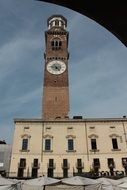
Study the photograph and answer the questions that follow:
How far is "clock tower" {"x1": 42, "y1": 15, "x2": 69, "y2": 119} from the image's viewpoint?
43.3 meters

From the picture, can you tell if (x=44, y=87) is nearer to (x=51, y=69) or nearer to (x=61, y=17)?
(x=51, y=69)

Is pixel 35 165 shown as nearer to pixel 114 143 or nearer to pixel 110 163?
pixel 110 163

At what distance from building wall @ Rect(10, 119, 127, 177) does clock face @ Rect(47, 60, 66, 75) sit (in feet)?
45.9

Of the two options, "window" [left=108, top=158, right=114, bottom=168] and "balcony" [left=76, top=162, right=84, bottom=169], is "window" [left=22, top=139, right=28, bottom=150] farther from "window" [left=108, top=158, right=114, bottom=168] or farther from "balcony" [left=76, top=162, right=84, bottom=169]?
"window" [left=108, top=158, right=114, bottom=168]

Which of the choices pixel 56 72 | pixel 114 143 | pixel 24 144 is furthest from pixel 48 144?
pixel 56 72

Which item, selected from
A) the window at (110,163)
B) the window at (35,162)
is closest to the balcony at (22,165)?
the window at (35,162)

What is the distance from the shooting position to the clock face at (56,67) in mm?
47625

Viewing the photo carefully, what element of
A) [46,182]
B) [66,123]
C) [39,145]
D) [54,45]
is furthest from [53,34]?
[46,182]

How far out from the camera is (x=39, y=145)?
34.3 metres

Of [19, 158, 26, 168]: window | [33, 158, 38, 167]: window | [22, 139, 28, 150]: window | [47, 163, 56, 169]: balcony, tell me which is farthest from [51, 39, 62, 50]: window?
[47, 163, 56, 169]: balcony

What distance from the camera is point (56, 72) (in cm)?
4759

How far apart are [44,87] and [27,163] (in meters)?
16.2

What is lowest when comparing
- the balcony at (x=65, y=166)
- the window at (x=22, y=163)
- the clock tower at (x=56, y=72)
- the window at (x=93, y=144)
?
the balcony at (x=65, y=166)

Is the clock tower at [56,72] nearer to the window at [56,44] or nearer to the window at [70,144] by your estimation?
the window at [56,44]
